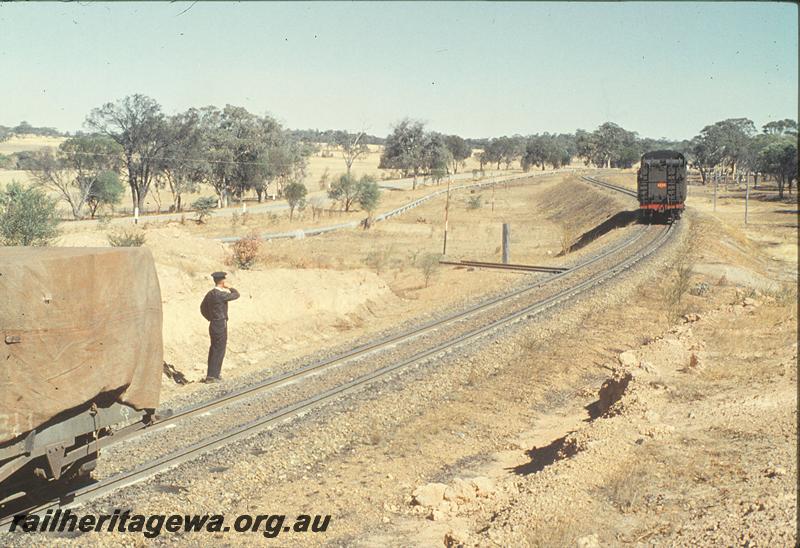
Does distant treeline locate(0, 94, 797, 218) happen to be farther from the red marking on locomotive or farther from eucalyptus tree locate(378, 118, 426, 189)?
the red marking on locomotive

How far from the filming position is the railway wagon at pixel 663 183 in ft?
123

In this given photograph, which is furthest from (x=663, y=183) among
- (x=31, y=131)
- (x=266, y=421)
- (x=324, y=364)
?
(x=31, y=131)

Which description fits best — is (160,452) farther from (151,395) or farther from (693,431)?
(693,431)

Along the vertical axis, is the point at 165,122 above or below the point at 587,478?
above

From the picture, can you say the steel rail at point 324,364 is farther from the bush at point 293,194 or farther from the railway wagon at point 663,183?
the bush at point 293,194

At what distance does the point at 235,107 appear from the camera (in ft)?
239

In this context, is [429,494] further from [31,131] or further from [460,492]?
[31,131]

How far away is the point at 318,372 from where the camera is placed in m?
14.4

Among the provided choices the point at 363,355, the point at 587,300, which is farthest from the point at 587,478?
the point at 587,300

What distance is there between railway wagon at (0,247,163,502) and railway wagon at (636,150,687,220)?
110 ft

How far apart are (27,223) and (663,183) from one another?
29855 mm

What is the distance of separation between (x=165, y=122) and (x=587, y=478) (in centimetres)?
5998

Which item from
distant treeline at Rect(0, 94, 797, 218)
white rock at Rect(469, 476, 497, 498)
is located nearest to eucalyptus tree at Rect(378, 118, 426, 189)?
distant treeline at Rect(0, 94, 797, 218)

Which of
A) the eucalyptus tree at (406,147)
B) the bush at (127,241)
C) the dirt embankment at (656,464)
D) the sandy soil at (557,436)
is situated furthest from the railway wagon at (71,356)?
the eucalyptus tree at (406,147)
